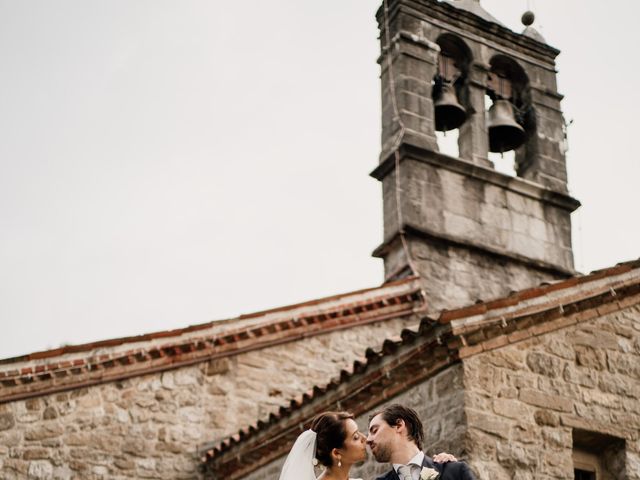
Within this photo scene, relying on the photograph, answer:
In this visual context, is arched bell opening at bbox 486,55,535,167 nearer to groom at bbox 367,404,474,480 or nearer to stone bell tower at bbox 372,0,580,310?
stone bell tower at bbox 372,0,580,310

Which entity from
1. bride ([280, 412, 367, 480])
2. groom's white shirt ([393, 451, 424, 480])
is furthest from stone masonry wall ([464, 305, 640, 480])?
groom's white shirt ([393, 451, 424, 480])

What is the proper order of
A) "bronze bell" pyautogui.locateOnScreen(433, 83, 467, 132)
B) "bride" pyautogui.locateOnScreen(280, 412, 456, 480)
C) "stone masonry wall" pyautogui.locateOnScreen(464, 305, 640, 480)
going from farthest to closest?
"bronze bell" pyautogui.locateOnScreen(433, 83, 467, 132), "stone masonry wall" pyautogui.locateOnScreen(464, 305, 640, 480), "bride" pyautogui.locateOnScreen(280, 412, 456, 480)

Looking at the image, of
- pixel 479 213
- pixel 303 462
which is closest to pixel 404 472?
pixel 303 462

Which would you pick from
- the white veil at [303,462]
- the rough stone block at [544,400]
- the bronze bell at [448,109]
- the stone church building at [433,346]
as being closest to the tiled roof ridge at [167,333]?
the stone church building at [433,346]

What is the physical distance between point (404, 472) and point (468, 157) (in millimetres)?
9161

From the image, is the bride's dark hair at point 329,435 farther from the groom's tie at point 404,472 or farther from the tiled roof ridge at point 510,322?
the tiled roof ridge at point 510,322

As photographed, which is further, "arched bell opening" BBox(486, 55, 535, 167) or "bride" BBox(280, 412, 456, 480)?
"arched bell opening" BBox(486, 55, 535, 167)

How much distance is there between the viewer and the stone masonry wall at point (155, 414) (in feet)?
34.8

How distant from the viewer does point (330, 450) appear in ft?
16.5

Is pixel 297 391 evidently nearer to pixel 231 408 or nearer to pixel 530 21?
pixel 231 408

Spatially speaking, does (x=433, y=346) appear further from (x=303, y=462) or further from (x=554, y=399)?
(x=303, y=462)

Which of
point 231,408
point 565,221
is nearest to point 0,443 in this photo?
point 231,408

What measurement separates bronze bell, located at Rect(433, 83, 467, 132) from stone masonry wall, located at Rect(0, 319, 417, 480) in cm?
351

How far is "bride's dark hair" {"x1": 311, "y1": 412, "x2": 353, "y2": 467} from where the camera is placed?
16.5ft
